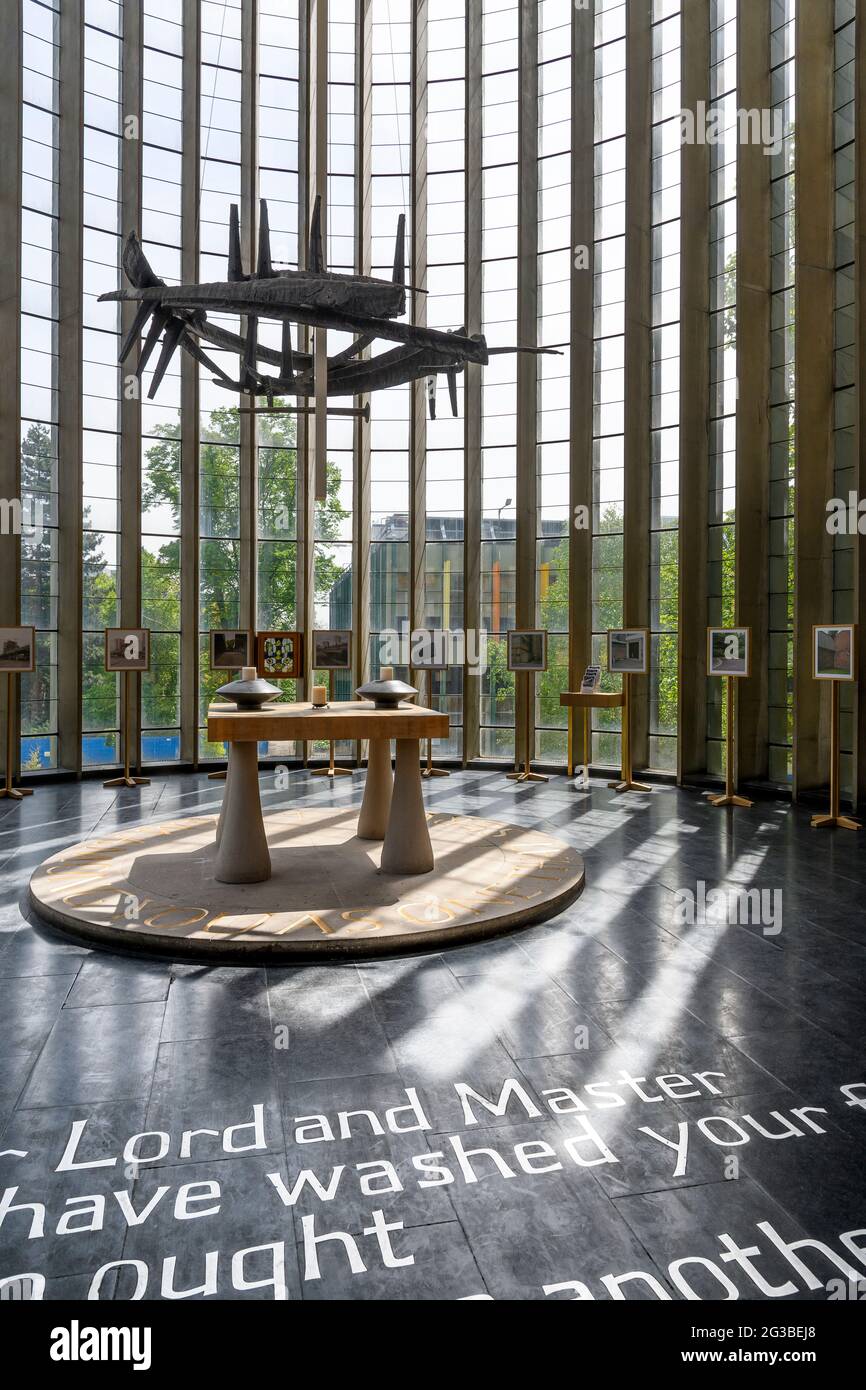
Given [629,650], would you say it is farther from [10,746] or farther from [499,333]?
[10,746]

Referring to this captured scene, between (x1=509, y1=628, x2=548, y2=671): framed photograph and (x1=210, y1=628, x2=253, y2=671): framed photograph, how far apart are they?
4019 millimetres

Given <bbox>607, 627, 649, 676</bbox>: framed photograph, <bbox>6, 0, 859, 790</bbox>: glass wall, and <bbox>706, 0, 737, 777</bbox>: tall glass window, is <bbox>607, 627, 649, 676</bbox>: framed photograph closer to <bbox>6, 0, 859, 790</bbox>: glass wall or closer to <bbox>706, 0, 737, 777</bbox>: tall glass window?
<bbox>6, 0, 859, 790</bbox>: glass wall

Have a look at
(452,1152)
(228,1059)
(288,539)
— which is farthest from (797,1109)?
(288,539)

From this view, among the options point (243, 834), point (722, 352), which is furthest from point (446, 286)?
point (243, 834)

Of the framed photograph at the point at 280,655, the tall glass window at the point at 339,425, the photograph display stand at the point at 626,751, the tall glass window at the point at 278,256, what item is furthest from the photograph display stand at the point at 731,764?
the tall glass window at the point at 278,256

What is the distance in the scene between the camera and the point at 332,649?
43.7ft

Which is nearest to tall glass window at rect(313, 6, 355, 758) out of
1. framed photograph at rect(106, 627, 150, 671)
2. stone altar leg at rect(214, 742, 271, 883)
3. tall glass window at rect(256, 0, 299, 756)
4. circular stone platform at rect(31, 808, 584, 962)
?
tall glass window at rect(256, 0, 299, 756)

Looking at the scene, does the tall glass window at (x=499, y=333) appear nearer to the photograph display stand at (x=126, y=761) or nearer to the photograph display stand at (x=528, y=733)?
the photograph display stand at (x=528, y=733)

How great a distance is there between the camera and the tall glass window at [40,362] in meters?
12.5

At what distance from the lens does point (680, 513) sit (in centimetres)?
1244

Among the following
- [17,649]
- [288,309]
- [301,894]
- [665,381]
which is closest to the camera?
[288,309]

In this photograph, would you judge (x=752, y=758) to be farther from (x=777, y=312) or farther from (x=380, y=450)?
(x=380, y=450)

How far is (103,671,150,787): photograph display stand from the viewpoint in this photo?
480 inches

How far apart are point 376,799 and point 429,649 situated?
5.95m
